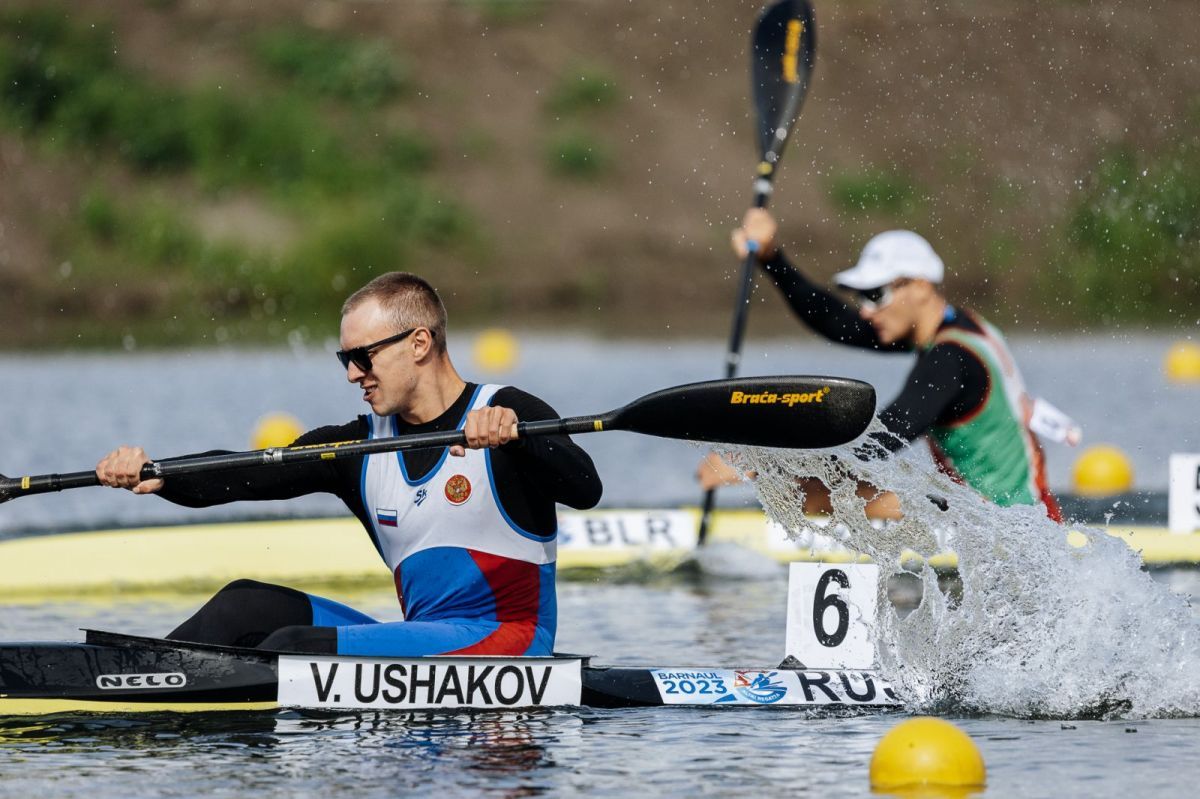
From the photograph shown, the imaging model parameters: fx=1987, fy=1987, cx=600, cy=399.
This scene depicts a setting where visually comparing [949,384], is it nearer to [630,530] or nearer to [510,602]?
[510,602]

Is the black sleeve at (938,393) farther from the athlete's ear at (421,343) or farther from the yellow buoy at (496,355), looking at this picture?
the yellow buoy at (496,355)

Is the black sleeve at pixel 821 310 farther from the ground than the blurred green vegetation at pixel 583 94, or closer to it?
closer to it

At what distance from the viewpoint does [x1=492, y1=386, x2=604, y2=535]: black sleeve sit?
620 centimetres

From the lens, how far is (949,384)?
327 inches

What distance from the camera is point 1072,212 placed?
129 feet

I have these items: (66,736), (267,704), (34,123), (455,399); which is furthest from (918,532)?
(34,123)

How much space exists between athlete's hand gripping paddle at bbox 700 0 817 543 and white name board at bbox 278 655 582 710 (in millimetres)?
4917

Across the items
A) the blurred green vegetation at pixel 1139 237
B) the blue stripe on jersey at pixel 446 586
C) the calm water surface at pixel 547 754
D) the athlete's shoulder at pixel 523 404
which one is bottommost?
the calm water surface at pixel 547 754

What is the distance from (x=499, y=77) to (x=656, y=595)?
3478cm

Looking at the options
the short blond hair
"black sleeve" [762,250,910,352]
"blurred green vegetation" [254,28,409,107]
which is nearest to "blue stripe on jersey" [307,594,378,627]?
the short blond hair

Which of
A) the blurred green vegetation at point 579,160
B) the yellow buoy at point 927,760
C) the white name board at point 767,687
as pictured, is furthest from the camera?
the blurred green vegetation at point 579,160

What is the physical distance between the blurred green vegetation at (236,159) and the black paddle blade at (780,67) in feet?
77.9

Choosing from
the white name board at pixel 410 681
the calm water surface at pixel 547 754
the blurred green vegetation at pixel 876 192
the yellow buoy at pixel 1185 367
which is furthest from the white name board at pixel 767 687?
the blurred green vegetation at pixel 876 192

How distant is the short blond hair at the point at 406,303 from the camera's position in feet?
20.9
